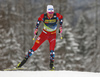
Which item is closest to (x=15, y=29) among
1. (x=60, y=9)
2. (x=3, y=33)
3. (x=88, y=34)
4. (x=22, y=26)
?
(x=22, y=26)

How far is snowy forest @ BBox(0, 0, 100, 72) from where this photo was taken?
6.80m

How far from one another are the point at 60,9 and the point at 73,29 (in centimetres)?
140

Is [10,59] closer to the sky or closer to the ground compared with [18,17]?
closer to the ground

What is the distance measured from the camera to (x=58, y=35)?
6883 millimetres

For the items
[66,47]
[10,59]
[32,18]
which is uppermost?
[32,18]

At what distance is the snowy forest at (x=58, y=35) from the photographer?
6.80 m

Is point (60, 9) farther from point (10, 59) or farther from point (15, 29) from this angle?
point (10, 59)

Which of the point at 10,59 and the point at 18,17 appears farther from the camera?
the point at 10,59

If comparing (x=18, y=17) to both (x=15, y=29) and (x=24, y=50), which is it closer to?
(x=15, y=29)

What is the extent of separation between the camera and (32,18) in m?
6.77

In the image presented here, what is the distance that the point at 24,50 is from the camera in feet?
22.3

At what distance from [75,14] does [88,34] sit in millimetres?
1660
